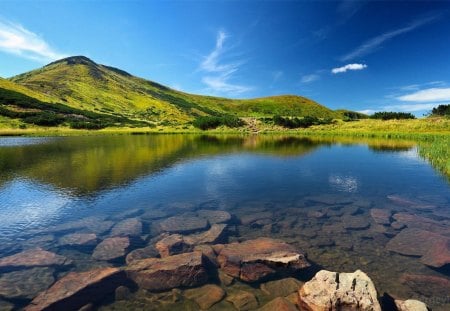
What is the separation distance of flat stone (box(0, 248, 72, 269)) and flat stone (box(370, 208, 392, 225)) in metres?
18.6

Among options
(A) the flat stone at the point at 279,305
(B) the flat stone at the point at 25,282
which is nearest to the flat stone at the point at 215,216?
(A) the flat stone at the point at 279,305

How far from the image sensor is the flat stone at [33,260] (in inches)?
569

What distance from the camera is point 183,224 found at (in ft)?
65.9

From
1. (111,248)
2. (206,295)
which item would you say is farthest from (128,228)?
(206,295)

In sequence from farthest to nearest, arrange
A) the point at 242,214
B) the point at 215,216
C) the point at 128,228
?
the point at 242,214, the point at 215,216, the point at 128,228

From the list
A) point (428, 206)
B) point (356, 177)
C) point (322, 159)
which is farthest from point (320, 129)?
point (428, 206)

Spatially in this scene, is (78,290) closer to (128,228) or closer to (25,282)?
(25,282)

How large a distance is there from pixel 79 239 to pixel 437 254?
18.9m

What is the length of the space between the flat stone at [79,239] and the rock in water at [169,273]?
4494mm

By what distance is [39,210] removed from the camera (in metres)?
23.2

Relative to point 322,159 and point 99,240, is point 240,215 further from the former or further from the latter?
point 322,159

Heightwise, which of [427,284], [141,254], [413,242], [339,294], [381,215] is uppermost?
[339,294]

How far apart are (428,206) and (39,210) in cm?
2950

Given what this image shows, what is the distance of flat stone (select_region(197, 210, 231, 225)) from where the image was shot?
20.7 metres
